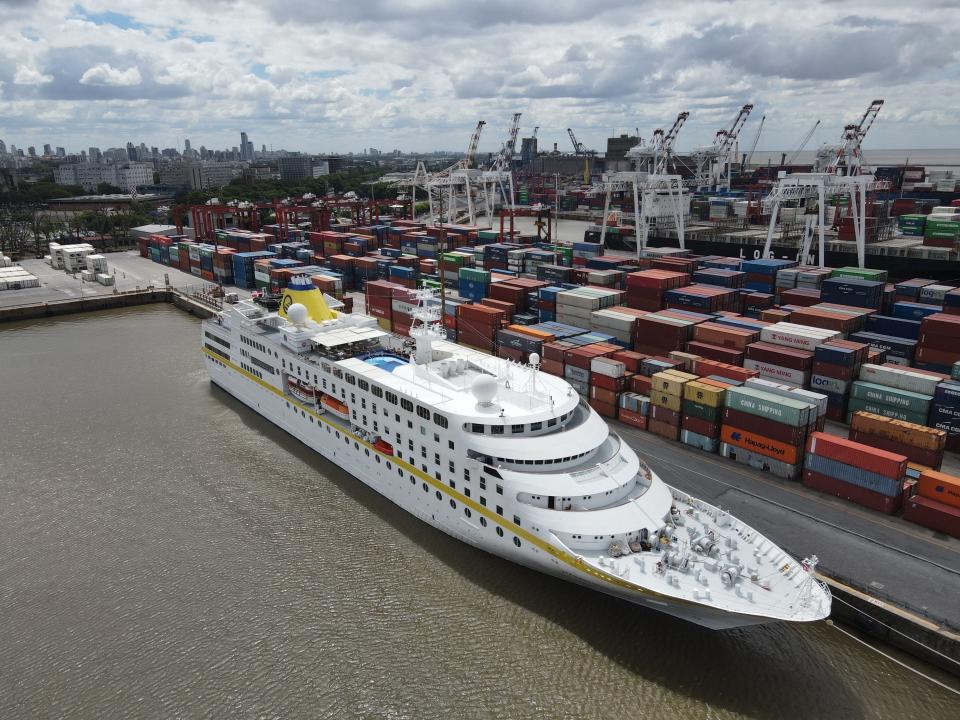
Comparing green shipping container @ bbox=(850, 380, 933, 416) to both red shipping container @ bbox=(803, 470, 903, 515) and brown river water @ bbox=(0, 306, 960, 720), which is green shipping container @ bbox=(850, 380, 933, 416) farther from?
brown river water @ bbox=(0, 306, 960, 720)

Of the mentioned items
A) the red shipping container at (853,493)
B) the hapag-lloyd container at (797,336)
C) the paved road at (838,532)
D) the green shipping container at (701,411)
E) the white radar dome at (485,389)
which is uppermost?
the white radar dome at (485,389)

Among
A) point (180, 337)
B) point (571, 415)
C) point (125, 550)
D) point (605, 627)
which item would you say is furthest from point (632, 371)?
point (180, 337)

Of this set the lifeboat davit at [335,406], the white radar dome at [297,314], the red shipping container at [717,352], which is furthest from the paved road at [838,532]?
the white radar dome at [297,314]

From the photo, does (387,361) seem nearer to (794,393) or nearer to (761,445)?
(761,445)

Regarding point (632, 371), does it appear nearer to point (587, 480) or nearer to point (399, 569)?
point (587, 480)

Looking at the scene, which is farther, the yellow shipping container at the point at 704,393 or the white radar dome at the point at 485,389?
the yellow shipping container at the point at 704,393

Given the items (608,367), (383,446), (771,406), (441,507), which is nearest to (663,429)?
(608,367)

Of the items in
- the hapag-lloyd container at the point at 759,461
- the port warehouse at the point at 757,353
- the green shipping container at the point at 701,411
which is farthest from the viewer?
the green shipping container at the point at 701,411

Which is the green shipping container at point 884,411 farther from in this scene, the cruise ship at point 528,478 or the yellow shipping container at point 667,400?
the cruise ship at point 528,478
